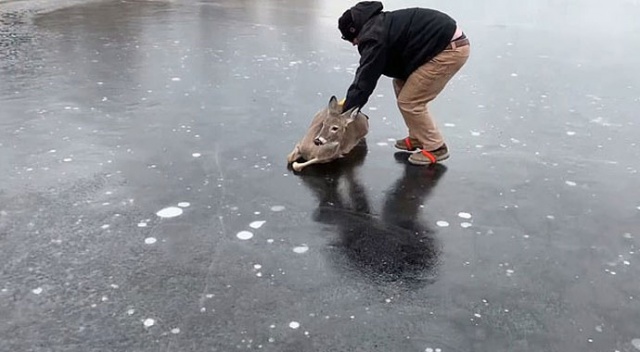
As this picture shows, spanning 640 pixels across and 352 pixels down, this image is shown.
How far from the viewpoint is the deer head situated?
5094 mm

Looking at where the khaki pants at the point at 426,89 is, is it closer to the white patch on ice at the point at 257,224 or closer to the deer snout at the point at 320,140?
the deer snout at the point at 320,140

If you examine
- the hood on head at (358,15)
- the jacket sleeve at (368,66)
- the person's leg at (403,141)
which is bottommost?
the person's leg at (403,141)

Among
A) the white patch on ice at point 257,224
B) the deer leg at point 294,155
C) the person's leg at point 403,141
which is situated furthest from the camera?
the person's leg at point 403,141

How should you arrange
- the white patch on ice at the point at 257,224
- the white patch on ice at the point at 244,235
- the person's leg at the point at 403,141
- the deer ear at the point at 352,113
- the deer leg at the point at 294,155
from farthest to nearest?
the person's leg at the point at 403,141 < the deer leg at the point at 294,155 < the deer ear at the point at 352,113 < the white patch on ice at the point at 257,224 < the white patch on ice at the point at 244,235

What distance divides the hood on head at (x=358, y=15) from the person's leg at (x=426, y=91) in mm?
625

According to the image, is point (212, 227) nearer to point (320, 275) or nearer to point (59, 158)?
point (320, 275)

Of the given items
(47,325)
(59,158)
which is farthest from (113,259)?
(59,158)

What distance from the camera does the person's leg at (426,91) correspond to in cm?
512

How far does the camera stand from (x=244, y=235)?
404 cm

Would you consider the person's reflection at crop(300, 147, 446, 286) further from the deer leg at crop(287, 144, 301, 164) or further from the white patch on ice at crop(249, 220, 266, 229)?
the white patch on ice at crop(249, 220, 266, 229)

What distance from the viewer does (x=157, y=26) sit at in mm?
11258

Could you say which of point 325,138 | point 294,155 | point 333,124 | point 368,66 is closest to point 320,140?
point 325,138

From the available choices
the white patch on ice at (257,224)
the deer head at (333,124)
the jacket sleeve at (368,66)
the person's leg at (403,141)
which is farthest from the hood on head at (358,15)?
the white patch on ice at (257,224)

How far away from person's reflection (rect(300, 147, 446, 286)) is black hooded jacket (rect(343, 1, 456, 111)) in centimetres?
64
